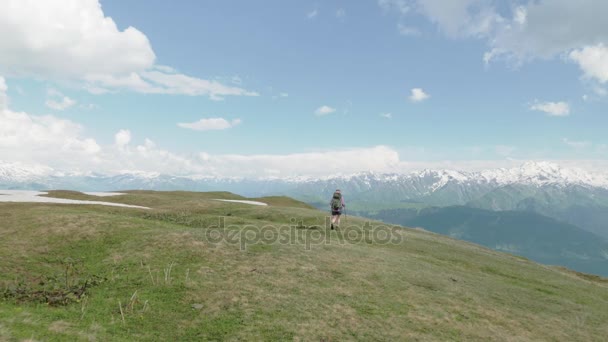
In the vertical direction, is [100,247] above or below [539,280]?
above

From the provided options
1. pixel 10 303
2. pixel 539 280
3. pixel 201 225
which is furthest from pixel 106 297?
pixel 539 280

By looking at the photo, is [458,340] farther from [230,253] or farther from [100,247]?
[100,247]

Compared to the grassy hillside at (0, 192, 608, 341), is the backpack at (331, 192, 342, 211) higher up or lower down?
higher up

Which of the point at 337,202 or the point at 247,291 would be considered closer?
the point at 247,291

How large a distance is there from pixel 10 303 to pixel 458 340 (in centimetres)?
2185

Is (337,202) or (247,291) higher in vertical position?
(337,202)

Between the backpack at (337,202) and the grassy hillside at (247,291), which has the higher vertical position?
the backpack at (337,202)

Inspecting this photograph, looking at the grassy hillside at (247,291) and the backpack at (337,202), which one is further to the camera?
the backpack at (337,202)

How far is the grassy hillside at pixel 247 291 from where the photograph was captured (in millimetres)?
15352

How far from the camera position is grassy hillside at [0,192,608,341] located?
15.4 metres

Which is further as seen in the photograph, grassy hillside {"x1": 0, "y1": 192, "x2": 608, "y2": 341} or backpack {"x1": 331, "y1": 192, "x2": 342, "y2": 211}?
backpack {"x1": 331, "y1": 192, "x2": 342, "y2": 211}

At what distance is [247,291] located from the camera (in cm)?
1906

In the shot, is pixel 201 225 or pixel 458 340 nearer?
pixel 458 340

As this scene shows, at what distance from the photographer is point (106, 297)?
57.7ft
